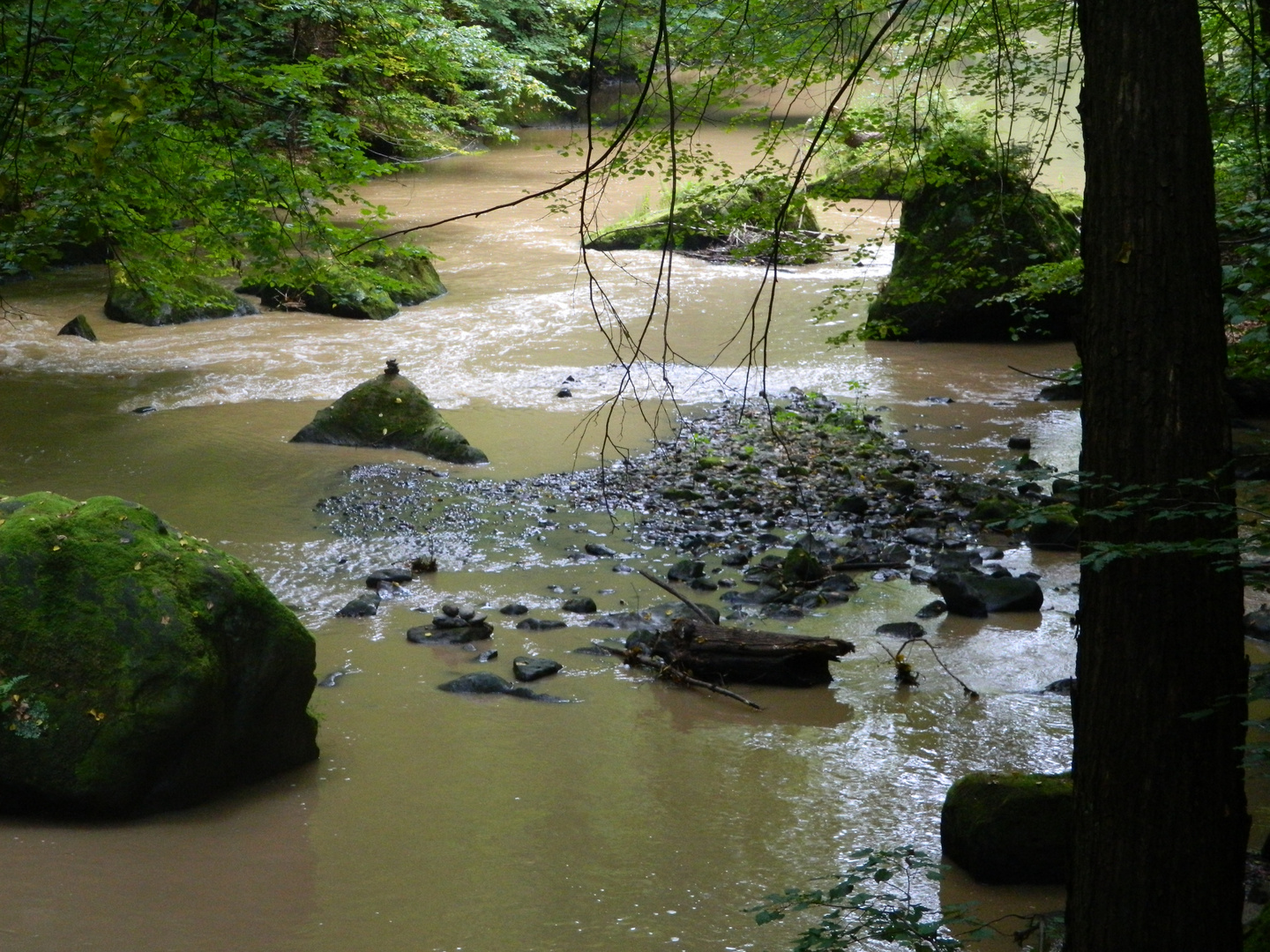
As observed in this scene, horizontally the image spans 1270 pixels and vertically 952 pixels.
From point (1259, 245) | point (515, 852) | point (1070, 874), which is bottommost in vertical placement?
point (515, 852)

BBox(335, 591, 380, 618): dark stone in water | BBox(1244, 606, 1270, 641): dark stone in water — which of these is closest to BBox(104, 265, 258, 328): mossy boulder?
BBox(335, 591, 380, 618): dark stone in water

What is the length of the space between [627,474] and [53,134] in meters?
6.57

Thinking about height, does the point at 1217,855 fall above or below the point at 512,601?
above

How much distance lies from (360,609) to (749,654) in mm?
2539

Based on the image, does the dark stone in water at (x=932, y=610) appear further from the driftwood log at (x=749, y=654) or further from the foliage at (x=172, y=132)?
the foliage at (x=172, y=132)

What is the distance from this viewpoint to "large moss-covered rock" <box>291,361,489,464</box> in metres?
10.6

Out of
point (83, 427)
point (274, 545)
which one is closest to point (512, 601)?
point (274, 545)

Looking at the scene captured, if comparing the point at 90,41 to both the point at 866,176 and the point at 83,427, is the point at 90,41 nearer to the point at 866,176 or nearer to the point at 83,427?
the point at 866,176

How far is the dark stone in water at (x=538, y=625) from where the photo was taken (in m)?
6.92

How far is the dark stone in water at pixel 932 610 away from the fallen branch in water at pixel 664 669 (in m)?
1.56

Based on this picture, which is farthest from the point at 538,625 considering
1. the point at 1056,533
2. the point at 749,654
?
the point at 1056,533

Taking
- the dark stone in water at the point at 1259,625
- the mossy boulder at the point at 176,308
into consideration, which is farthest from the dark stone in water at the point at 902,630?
the mossy boulder at the point at 176,308

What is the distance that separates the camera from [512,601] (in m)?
7.38

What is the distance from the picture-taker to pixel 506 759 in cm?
534
